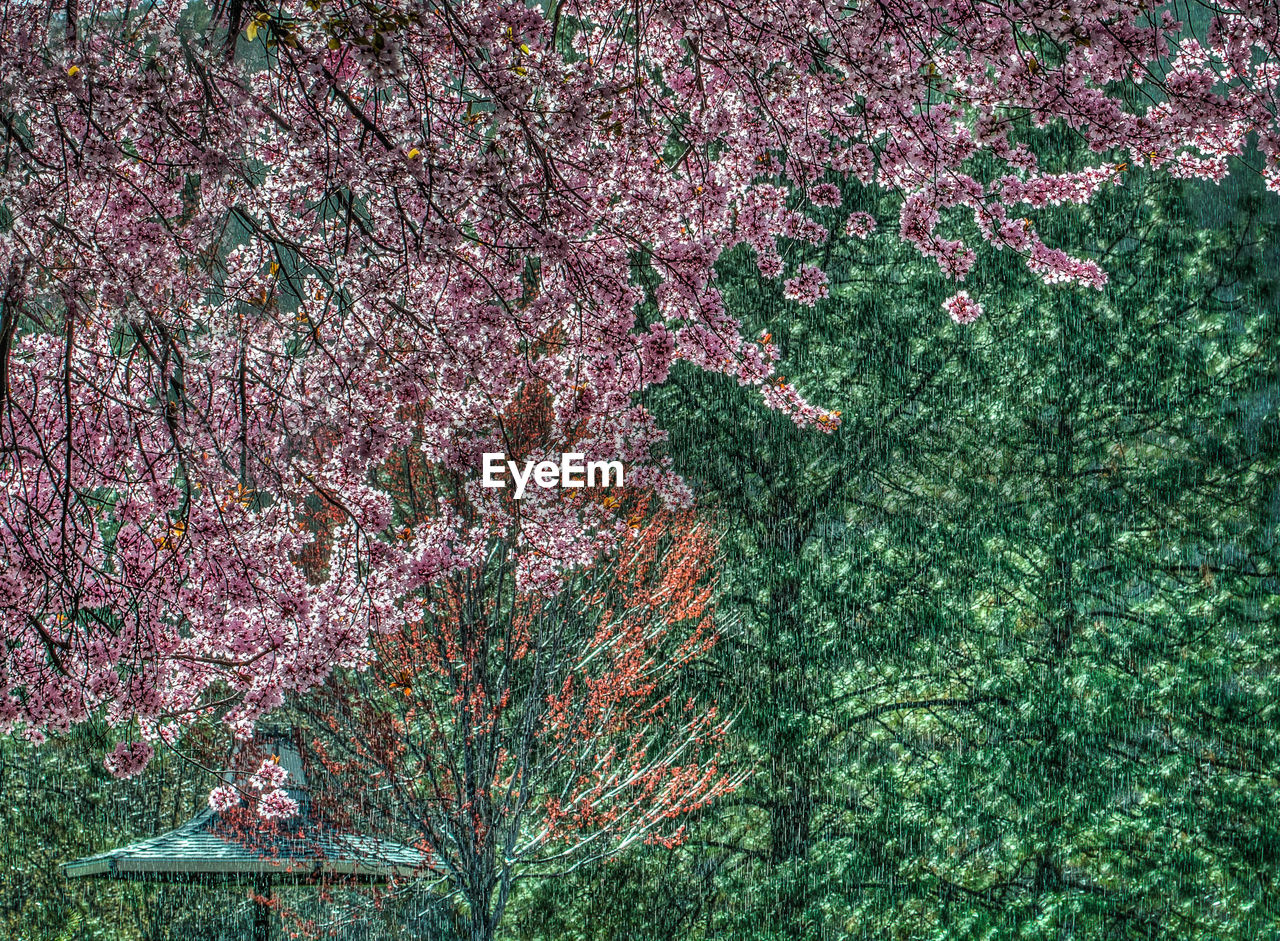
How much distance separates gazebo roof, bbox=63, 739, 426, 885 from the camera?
5000mm

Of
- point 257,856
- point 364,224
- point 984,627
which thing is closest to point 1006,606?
point 984,627

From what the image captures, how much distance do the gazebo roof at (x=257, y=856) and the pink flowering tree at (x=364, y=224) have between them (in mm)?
1216

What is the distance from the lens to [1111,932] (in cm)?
759

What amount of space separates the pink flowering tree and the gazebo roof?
122 centimetres

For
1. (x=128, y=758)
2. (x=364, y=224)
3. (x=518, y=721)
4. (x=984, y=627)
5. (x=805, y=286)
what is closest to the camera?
(x=364, y=224)

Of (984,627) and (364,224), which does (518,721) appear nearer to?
(984,627)

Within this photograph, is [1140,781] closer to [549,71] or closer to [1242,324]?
[1242,324]

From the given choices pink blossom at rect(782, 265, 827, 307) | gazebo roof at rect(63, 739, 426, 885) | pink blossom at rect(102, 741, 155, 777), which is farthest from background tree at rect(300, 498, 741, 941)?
pink blossom at rect(782, 265, 827, 307)

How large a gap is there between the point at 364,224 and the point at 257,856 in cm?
295

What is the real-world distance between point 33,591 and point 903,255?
6.97m

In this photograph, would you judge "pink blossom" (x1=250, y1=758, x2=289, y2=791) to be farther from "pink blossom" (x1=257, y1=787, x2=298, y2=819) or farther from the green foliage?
the green foliage

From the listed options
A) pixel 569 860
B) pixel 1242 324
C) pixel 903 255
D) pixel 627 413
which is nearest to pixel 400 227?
pixel 627 413

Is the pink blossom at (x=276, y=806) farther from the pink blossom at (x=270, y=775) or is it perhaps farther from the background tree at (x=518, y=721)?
the background tree at (x=518, y=721)

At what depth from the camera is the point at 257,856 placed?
16.6ft
